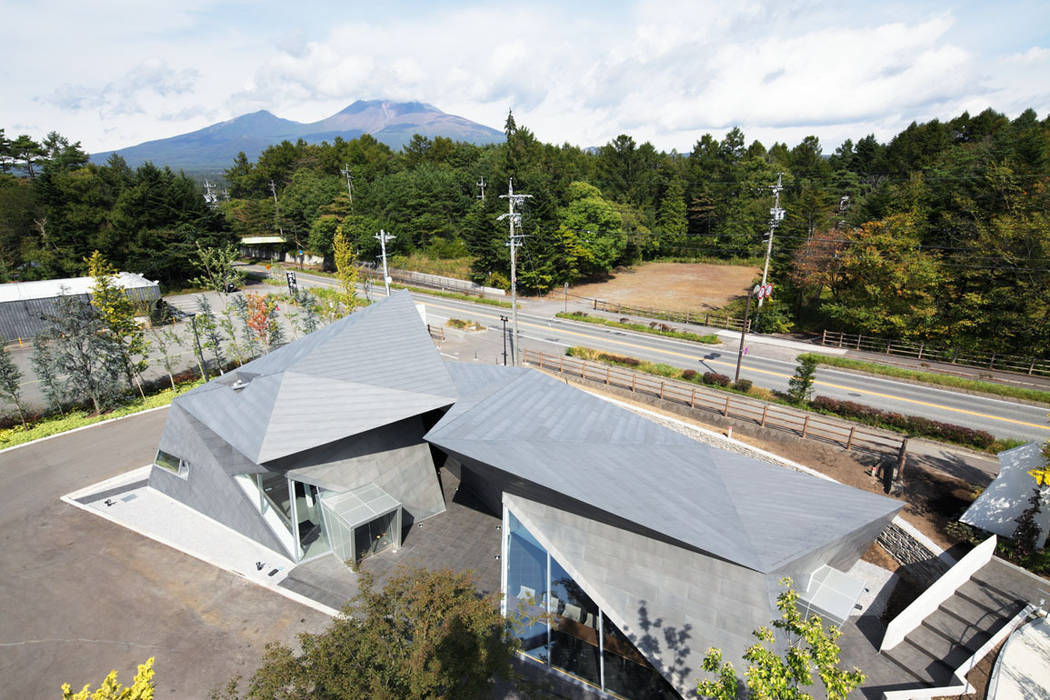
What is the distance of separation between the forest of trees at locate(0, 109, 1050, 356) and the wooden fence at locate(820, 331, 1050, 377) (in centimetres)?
93

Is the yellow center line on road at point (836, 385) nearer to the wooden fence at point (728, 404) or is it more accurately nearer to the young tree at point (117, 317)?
the wooden fence at point (728, 404)

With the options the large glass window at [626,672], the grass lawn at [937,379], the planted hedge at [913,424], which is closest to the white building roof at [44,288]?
the large glass window at [626,672]

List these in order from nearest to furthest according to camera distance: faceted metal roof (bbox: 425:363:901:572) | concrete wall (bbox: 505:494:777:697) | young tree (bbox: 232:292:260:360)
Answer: concrete wall (bbox: 505:494:777:697) < faceted metal roof (bbox: 425:363:901:572) < young tree (bbox: 232:292:260:360)

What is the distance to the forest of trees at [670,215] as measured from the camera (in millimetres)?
30969

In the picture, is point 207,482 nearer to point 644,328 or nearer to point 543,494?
point 543,494

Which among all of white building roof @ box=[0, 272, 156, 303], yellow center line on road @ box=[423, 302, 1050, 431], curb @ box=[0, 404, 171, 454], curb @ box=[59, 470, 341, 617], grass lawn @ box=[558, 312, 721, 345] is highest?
white building roof @ box=[0, 272, 156, 303]

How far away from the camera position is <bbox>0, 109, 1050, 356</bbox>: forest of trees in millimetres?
30969

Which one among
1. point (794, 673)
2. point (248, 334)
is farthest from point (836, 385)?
point (248, 334)

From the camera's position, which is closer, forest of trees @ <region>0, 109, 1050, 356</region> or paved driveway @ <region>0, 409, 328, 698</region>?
paved driveway @ <region>0, 409, 328, 698</region>

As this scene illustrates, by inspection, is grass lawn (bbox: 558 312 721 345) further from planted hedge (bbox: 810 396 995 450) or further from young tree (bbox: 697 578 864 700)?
young tree (bbox: 697 578 864 700)

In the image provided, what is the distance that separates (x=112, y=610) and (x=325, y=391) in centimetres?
818

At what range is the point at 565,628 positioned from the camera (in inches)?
461

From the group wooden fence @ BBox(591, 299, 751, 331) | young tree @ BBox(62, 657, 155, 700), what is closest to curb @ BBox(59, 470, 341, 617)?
young tree @ BBox(62, 657, 155, 700)

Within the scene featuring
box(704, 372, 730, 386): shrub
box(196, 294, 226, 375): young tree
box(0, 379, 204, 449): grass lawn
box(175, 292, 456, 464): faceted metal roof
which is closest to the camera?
box(175, 292, 456, 464): faceted metal roof
